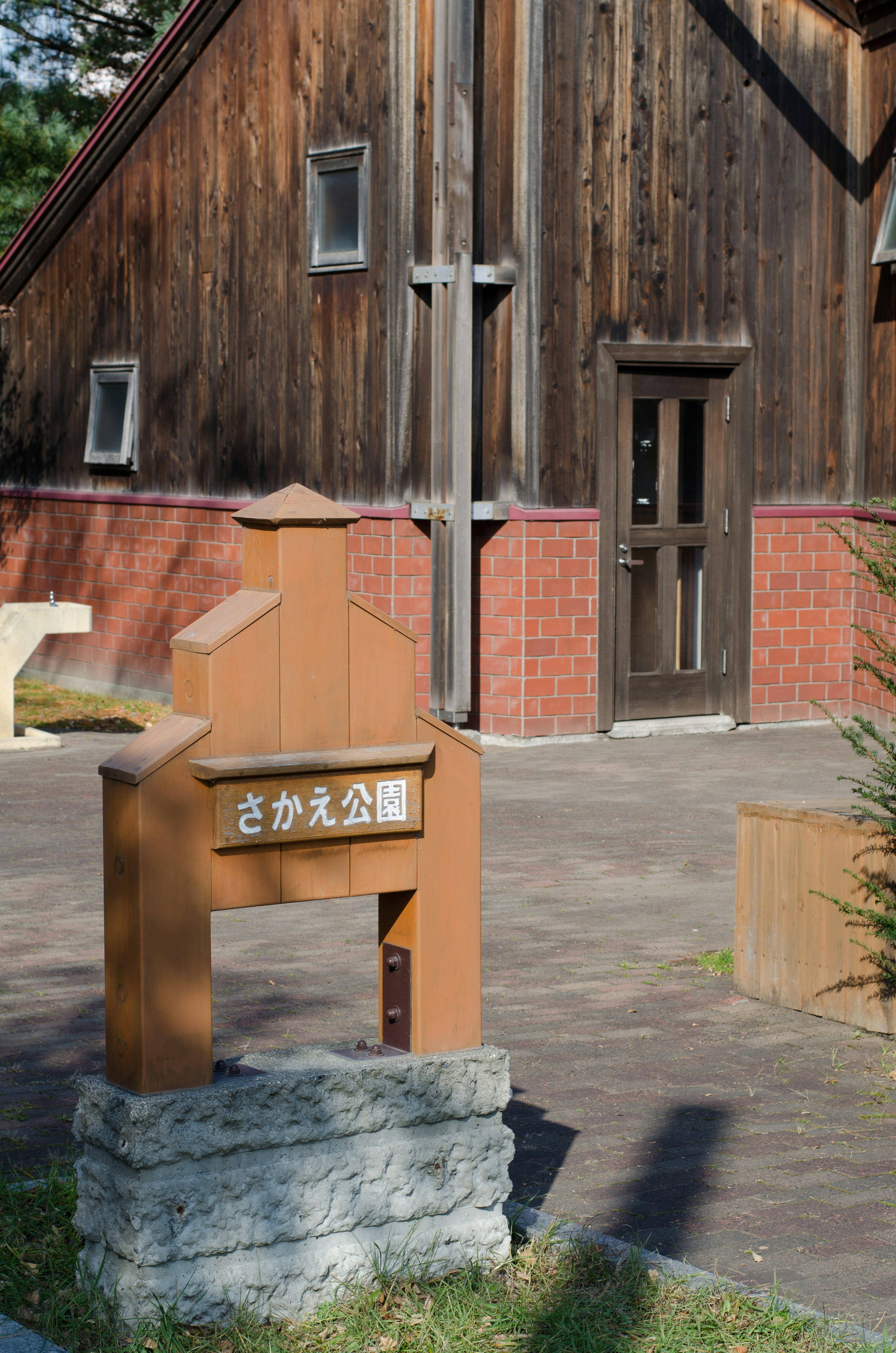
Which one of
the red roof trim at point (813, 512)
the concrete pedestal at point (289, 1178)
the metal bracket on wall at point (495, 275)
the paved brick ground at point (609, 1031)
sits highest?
the metal bracket on wall at point (495, 275)

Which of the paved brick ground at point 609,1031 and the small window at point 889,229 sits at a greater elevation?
the small window at point 889,229

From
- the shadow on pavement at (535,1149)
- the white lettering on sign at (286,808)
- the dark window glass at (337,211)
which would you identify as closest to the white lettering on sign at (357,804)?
the white lettering on sign at (286,808)

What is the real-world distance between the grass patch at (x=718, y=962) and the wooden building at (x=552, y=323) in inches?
233

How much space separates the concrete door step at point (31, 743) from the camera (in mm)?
13305

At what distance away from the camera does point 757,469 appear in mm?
14203

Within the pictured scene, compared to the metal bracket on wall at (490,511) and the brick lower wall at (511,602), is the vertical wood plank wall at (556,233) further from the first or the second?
the brick lower wall at (511,602)

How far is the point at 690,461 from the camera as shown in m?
14.0

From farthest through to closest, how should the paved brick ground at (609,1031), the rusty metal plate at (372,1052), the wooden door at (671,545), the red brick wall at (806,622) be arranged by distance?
the red brick wall at (806,622)
the wooden door at (671,545)
the paved brick ground at (609,1031)
the rusty metal plate at (372,1052)

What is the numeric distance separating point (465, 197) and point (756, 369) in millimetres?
2892

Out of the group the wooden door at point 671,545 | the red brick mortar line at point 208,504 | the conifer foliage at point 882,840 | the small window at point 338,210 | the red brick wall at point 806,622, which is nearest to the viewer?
the conifer foliage at point 882,840

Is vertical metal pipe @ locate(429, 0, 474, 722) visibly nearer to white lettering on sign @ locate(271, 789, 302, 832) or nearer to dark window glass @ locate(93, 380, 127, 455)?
dark window glass @ locate(93, 380, 127, 455)

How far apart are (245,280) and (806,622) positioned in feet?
18.2

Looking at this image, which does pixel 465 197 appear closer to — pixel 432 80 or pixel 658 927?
pixel 432 80

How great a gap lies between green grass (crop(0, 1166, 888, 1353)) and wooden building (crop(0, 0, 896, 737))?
29.8 ft
